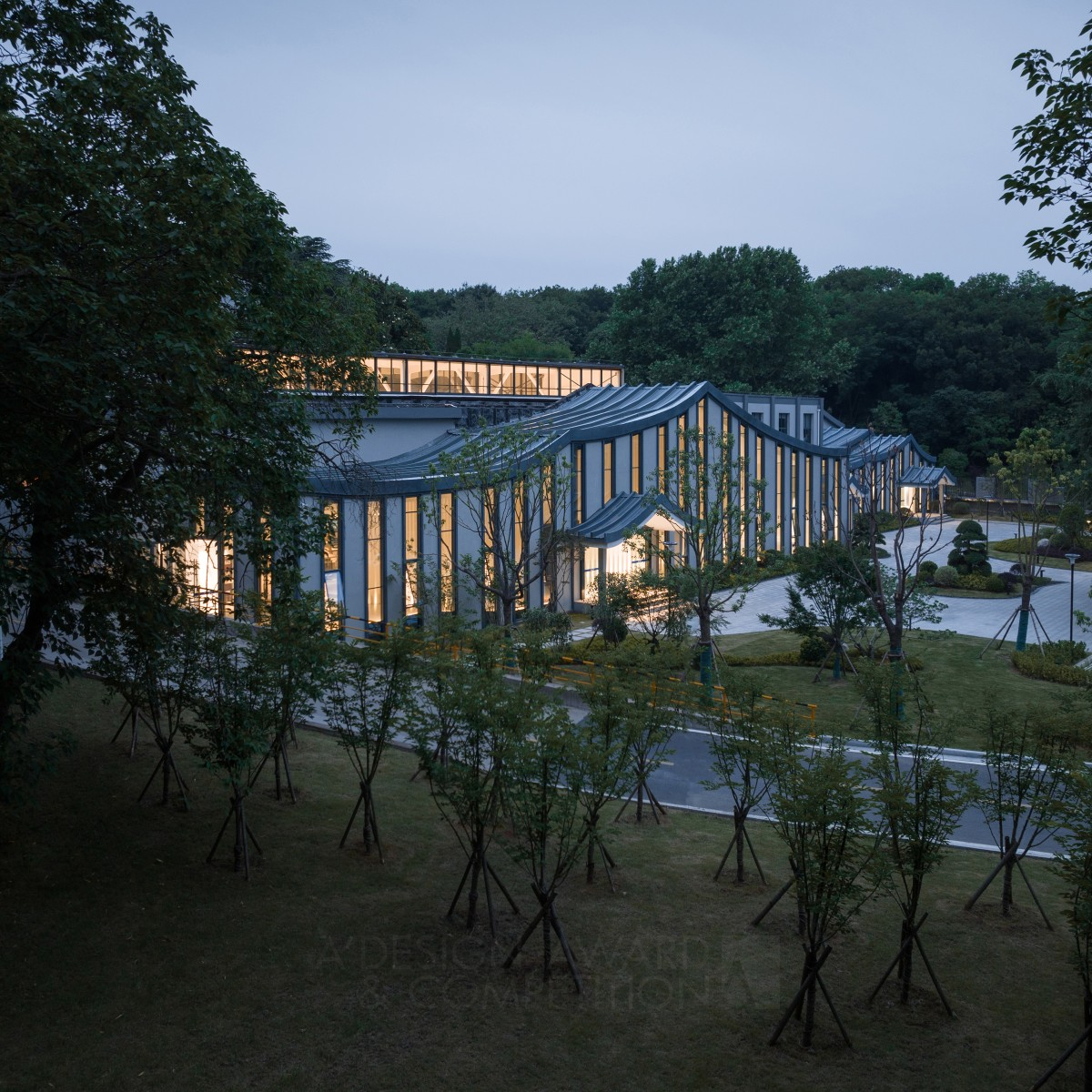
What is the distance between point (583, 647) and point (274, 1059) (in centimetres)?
1833

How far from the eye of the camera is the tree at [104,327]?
10289mm

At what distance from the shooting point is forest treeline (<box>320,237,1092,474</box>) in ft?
225

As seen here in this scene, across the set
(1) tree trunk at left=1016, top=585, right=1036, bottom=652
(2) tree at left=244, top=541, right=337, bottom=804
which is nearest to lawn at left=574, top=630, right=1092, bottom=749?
(1) tree trunk at left=1016, top=585, right=1036, bottom=652

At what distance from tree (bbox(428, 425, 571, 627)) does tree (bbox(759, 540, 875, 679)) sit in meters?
6.23

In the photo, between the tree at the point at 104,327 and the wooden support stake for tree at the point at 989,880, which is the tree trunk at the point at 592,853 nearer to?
the wooden support stake for tree at the point at 989,880

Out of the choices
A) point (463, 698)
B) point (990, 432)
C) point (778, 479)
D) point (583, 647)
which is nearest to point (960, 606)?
point (778, 479)

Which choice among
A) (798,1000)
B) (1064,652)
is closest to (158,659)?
(798,1000)

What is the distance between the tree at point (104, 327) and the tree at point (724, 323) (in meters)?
57.2

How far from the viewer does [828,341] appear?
77750 mm

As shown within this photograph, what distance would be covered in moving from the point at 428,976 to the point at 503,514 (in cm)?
1988

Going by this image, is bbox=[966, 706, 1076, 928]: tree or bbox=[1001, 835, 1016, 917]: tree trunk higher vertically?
bbox=[966, 706, 1076, 928]: tree

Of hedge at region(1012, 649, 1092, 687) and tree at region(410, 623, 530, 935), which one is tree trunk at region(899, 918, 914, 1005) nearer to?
tree at region(410, 623, 530, 935)

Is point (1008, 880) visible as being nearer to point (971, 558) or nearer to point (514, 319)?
point (971, 558)

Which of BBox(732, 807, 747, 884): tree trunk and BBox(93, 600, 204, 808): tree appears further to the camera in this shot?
BBox(732, 807, 747, 884): tree trunk
